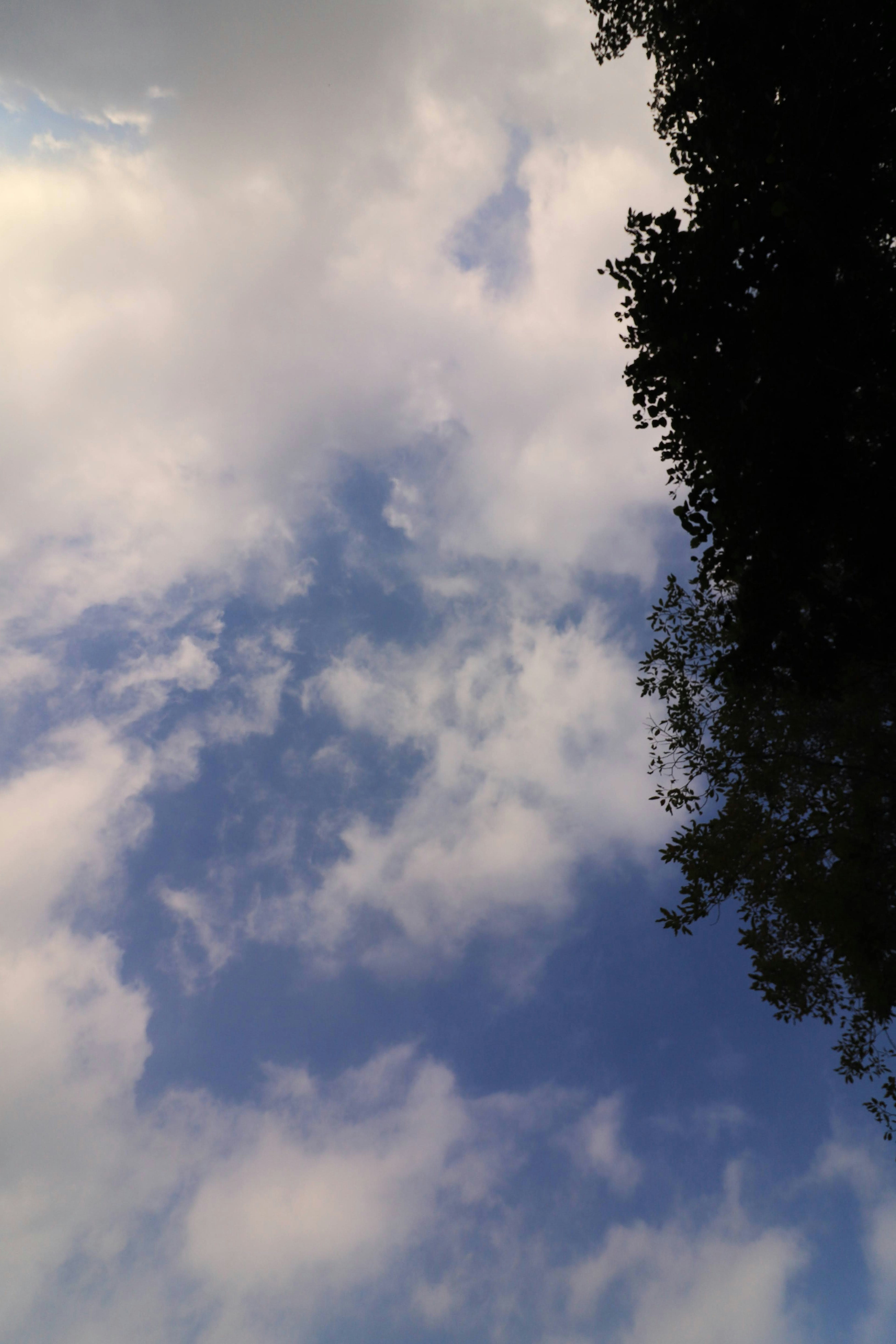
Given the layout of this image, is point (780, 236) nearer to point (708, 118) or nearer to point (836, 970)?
point (708, 118)

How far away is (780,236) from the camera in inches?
370

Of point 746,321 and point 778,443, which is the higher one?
point 746,321

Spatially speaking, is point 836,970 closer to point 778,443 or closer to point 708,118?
point 778,443

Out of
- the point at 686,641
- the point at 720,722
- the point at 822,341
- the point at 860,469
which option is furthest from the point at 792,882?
the point at 822,341

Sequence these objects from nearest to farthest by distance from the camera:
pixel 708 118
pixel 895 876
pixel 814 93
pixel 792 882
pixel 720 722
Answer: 1. pixel 814 93
2. pixel 708 118
3. pixel 895 876
4. pixel 792 882
5. pixel 720 722

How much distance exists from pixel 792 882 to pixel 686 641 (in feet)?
18.0

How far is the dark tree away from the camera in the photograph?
888 cm

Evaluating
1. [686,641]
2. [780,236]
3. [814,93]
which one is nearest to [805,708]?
[686,641]

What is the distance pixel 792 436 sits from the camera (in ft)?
31.4

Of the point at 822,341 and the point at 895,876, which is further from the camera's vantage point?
the point at 895,876

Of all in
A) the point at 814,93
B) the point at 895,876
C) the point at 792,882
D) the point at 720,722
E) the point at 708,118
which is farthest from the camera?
the point at 720,722

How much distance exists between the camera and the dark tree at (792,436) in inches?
350

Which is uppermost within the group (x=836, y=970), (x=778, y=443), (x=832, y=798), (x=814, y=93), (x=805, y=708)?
(x=814, y=93)

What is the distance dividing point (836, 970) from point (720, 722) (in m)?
5.67
